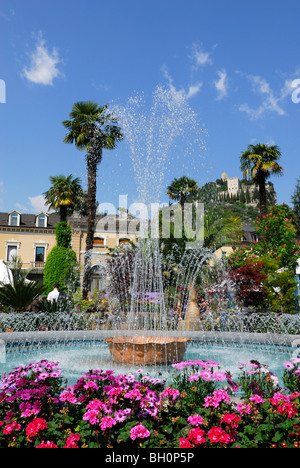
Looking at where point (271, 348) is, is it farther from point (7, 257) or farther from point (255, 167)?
point (7, 257)

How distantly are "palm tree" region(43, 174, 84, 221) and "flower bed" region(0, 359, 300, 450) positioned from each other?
29.9 meters

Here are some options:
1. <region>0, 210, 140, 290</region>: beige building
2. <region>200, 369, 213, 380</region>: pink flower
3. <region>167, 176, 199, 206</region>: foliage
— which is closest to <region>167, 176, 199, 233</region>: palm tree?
<region>167, 176, 199, 206</region>: foliage

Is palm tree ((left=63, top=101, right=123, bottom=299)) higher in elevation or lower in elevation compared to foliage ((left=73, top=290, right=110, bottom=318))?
higher

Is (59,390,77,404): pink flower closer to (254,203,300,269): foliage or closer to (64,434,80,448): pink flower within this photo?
(64,434,80,448): pink flower

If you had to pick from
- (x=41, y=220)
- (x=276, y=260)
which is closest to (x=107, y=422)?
(x=276, y=260)

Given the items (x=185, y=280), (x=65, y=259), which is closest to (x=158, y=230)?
(x=185, y=280)

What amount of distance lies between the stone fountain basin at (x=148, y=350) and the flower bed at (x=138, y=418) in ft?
9.56

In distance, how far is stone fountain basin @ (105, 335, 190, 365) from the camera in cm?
652

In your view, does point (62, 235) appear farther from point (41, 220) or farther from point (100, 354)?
point (100, 354)

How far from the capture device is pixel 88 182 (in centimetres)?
2192

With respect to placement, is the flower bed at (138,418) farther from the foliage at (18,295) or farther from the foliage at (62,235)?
the foliage at (62,235)

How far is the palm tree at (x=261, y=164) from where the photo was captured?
27391 mm

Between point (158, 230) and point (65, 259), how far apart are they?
41.6 ft

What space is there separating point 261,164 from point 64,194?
57.3 ft
